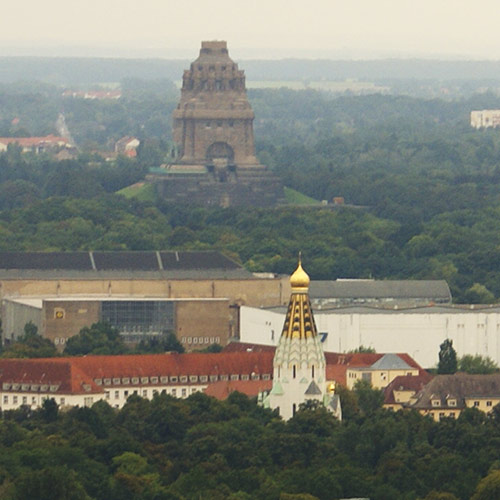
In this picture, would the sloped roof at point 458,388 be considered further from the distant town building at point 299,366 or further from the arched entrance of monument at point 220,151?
the arched entrance of monument at point 220,151

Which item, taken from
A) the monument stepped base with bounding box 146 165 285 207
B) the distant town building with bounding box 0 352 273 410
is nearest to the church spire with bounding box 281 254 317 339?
the distant town building with bounding box 0 352 273 410

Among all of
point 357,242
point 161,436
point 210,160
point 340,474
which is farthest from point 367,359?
point 210,160

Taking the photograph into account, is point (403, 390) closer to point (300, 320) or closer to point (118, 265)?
point (300, 320)

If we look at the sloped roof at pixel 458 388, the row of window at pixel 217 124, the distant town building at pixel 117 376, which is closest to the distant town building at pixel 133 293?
the distant town building at pixel 117 376

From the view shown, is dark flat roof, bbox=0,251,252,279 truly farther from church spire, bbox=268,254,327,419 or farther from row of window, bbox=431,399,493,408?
church spire, bbox=268,254,327,419

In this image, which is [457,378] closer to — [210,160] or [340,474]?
[340,474]
